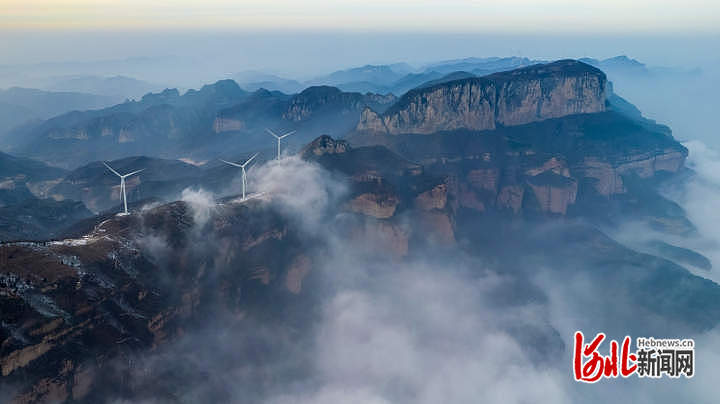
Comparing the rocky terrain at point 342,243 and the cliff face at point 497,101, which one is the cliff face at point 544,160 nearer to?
the rocky terrain at point 342,243

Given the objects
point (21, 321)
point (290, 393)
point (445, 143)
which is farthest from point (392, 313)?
point (445, 143)

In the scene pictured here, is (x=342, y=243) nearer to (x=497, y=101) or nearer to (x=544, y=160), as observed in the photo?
(x=544, y=160)

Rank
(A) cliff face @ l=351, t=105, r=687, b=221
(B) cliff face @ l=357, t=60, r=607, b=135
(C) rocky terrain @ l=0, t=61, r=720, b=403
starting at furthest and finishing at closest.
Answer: (B) cliff face @ l=357, t=60, r=607, b=135, (A) cliff face @ l=351, t=105, r=687, b=221, (C) rocky terrain @ l=0, t=61, r=720, b=403

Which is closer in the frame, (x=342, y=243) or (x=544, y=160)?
(x=342, y=243)

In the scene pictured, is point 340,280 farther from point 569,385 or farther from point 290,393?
point 569,385

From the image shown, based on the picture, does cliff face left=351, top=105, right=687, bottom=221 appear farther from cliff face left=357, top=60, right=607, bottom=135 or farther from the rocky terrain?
cliff face left=357, top=60, right=607, bottom=135

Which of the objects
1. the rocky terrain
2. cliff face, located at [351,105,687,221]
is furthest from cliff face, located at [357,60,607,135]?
cliff face, located at [351,105,687,221]

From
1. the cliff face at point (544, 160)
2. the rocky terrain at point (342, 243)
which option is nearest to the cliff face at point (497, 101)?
the rocky terrain at point (342, 243)

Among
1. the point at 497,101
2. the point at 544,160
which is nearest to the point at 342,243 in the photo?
the point at 544,160

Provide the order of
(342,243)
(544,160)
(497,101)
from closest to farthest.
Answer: (342,243), (544,160), (497,101)
